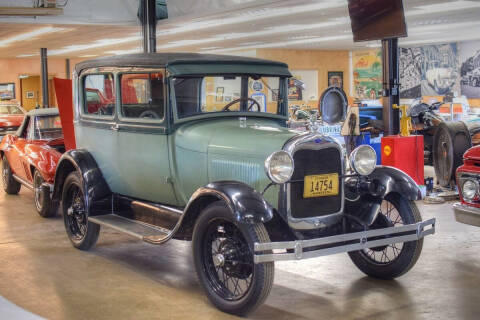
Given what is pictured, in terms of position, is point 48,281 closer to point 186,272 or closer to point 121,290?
point 121,290

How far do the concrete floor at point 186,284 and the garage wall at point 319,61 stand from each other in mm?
14374

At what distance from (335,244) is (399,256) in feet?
2.67

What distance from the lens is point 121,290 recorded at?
4.77 metres

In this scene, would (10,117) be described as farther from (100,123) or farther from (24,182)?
(100,123)

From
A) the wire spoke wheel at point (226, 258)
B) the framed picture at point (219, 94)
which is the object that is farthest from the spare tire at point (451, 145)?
the wire spoke wheel at point (226, 258)

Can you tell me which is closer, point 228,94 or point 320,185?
point 320,185

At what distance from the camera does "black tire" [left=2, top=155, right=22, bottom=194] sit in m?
9.35

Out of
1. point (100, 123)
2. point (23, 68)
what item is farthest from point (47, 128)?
point (23, 68)

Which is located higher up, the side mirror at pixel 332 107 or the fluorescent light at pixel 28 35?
the fluorescent light at pixel 28 35

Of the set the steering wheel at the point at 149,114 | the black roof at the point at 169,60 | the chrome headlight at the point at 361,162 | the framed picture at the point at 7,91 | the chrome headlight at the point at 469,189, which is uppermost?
the framed picture at the point at 7,91

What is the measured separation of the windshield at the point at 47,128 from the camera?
841 centimetres

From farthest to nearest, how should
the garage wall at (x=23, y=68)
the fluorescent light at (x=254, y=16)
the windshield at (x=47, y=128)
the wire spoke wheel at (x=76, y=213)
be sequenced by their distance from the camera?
1. the garage wall at (x=23, y=68)
2. the fluorescent light at (x=254, y=16)
3. the windshield at (x=47, y=128)
4. the wire spoke wheel at (x=76, y=213)

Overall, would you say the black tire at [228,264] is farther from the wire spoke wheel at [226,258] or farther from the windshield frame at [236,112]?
the windshield frame at [236,112]

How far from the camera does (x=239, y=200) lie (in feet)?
13.2
